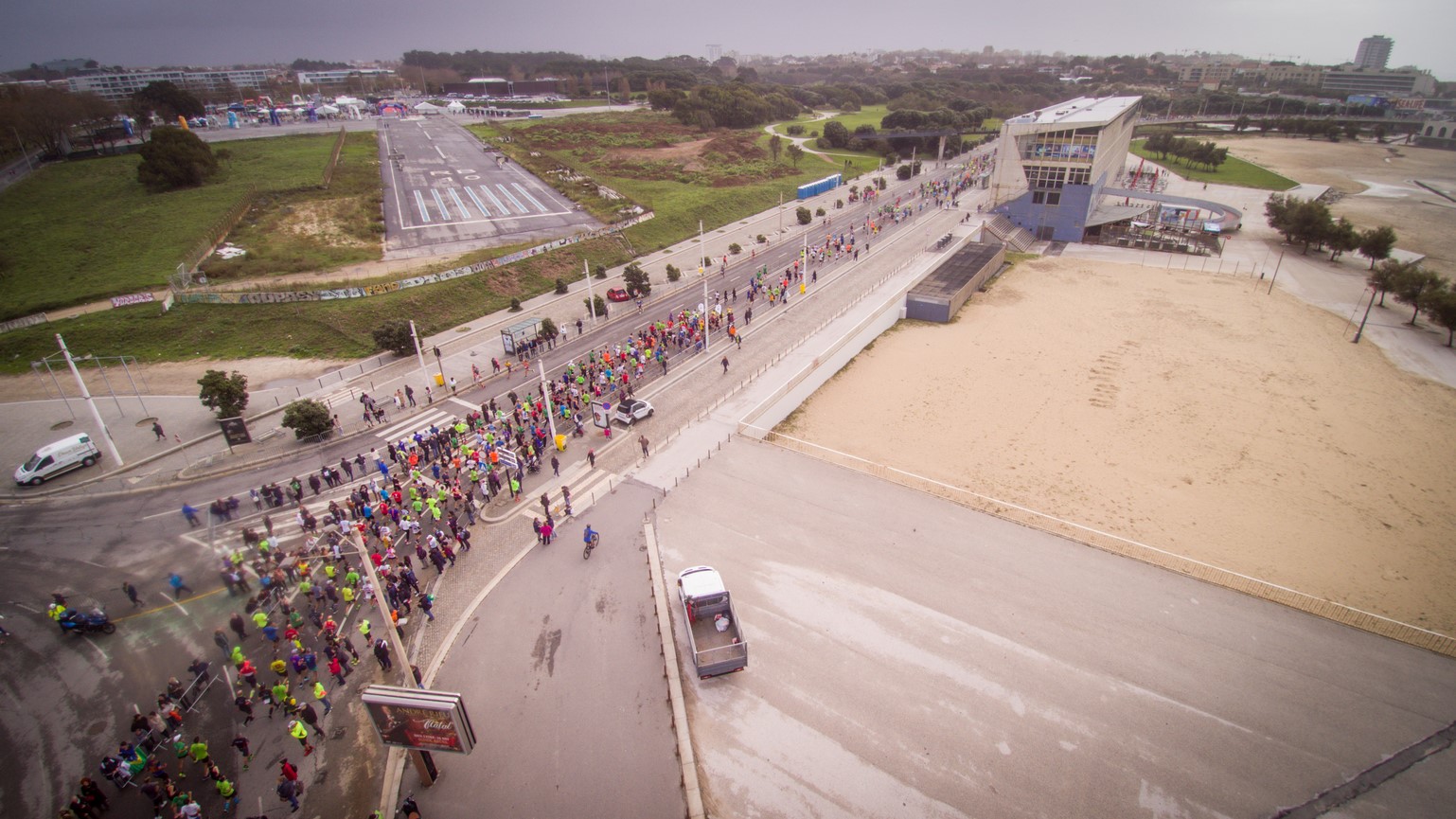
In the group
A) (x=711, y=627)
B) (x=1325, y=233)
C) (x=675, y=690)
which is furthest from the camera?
(x=1325, y=233)

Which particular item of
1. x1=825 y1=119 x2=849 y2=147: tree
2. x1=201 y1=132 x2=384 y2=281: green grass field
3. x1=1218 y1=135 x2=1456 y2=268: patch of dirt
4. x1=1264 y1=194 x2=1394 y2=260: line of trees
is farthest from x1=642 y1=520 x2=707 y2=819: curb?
x1=825 y1=119 x2=849 y2=147: tree

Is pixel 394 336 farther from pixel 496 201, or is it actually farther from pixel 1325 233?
pixel 1325 233

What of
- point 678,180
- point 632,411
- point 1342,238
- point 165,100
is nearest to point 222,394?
point 632,411

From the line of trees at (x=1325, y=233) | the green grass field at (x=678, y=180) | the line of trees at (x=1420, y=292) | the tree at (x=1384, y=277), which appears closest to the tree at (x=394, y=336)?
the green grass field at (x=678, y=180)

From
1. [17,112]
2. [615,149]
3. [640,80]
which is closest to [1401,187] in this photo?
[615,149]

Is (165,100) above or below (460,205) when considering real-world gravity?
above

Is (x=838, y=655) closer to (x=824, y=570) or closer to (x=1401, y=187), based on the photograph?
(x=824, y=570)
